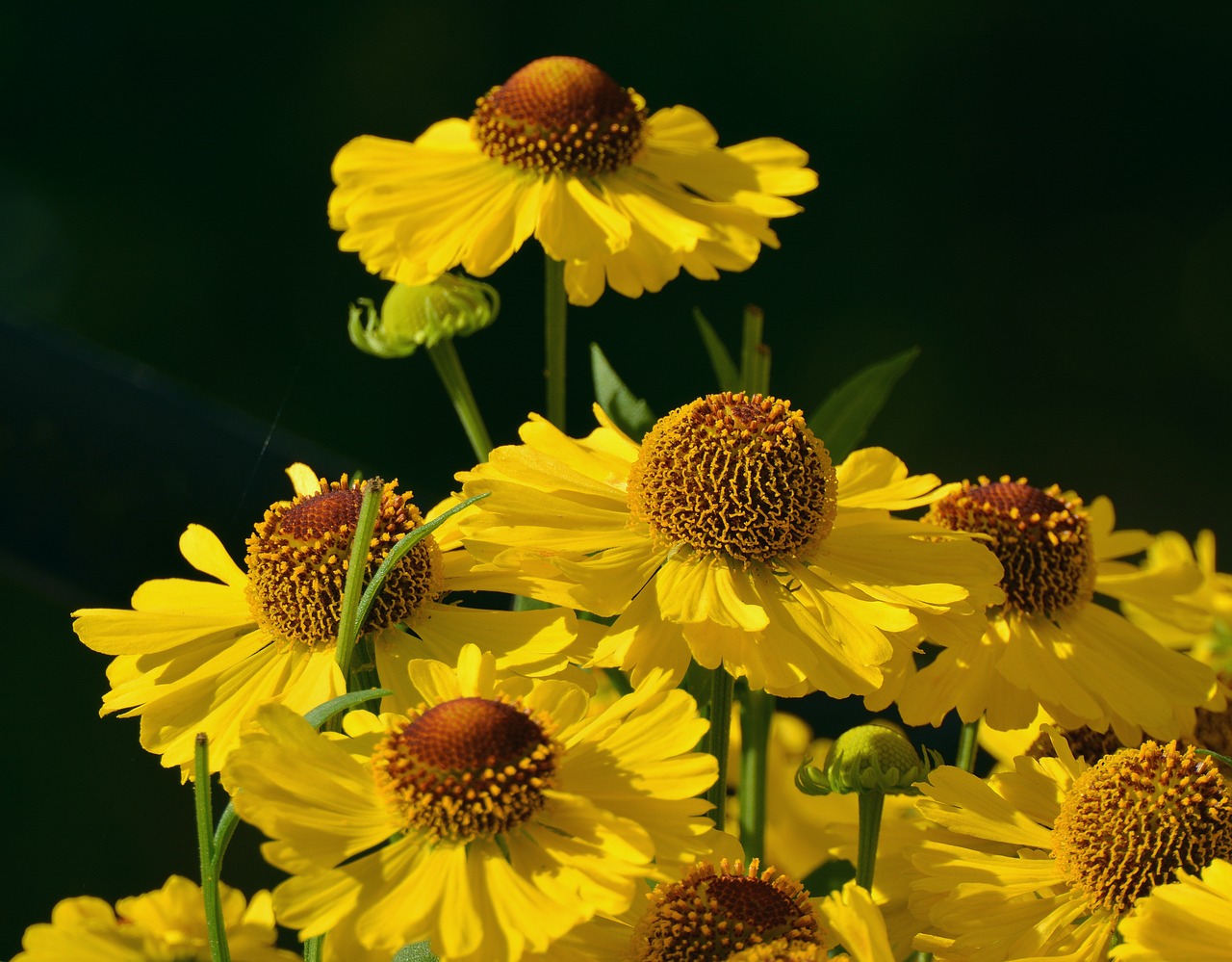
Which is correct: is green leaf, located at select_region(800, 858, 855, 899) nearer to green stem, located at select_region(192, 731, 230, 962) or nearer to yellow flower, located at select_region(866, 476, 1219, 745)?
yellow flower, located at select_region(866, 476, 1219, 745)

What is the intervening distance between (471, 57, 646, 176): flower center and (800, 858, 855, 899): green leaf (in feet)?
1.32

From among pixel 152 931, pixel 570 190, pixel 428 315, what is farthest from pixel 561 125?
pixel 152 931

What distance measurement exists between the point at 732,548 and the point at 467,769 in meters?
0.20

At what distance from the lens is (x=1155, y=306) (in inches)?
105

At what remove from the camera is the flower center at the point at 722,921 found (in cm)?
50

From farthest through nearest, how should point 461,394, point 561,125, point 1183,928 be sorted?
point 561,125, point 461,394, point 1183,928

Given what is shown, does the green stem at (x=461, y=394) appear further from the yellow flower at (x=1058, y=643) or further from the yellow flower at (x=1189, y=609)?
the yellow flower at (x=1189, y=609)

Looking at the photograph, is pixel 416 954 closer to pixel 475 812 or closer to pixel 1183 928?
pixel 475 812

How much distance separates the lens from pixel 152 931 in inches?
26.2

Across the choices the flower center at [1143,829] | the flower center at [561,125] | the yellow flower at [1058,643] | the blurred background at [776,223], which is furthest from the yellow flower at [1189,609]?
the blurred background at [776,223]

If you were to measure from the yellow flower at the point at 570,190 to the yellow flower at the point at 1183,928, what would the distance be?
1.24 feet

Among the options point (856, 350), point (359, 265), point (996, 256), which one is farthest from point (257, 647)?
point (996, 256)

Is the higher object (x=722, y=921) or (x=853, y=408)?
(x=853, y=408)

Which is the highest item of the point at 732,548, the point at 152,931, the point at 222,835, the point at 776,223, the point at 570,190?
the point at 776,223
